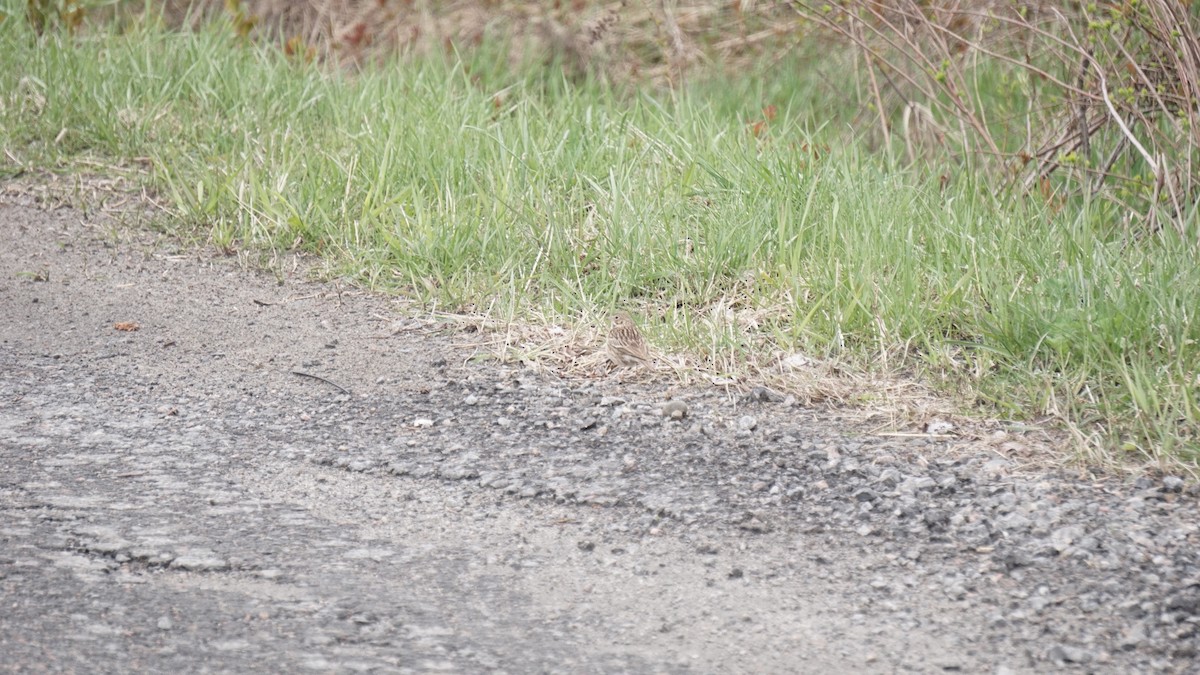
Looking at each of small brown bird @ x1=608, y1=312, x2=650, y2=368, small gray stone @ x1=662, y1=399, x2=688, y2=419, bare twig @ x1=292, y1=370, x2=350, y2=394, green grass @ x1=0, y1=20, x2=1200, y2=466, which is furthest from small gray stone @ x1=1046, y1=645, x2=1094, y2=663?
bare twig @ x1=292, y1=370, x2=350, y2=394

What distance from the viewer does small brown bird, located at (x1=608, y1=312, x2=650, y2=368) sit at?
369 cm

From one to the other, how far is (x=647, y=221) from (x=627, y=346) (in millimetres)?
797

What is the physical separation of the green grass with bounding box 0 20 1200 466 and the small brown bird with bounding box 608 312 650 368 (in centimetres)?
11

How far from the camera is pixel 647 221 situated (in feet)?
14.3

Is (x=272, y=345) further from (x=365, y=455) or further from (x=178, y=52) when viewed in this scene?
(x=178, y=52)

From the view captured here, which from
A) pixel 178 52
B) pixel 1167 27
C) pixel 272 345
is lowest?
pixel 272 345

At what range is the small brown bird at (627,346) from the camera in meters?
3.69

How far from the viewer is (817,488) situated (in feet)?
9.93

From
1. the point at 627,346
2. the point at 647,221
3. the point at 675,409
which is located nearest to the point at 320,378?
the point at 627,346

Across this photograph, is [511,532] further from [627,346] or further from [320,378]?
[320,378]

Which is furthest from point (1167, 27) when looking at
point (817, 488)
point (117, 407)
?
point (117, 407)

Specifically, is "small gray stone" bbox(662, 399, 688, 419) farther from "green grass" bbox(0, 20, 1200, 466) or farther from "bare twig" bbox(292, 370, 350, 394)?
"bare twig" bbox(292, 370, 350, 394)

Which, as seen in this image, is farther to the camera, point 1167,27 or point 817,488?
point 1167,27

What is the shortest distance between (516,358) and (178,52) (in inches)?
129
